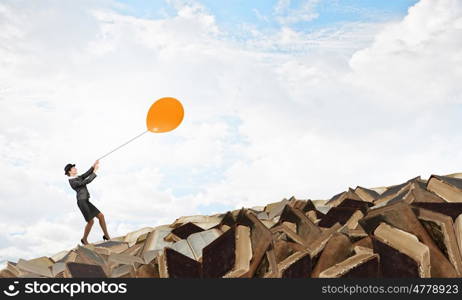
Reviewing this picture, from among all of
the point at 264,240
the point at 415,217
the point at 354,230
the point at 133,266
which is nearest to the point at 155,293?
the point at 264,240

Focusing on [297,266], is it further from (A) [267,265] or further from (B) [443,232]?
(B) [443,232]

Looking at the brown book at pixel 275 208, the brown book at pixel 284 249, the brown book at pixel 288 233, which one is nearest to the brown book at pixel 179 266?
the brown book at pixel 284 249

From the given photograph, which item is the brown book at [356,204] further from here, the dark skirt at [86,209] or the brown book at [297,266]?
the dark skirt at [86,209]

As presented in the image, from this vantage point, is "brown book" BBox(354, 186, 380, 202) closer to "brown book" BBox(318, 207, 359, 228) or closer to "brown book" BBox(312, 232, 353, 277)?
"brown book" BBox(318, 207, 359, 228)

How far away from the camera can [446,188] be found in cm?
628

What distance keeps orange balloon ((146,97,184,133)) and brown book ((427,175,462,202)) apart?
396 centimetres

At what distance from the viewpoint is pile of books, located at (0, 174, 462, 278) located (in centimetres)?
482

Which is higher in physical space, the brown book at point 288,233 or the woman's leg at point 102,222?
the woman's leg at point 102,222

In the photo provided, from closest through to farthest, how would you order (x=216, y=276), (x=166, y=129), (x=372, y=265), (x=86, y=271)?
(x=372, y=265) < (x=216, y=276) < (x=86, y=271) < (x=166, y=129)

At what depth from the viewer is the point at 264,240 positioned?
5297mm

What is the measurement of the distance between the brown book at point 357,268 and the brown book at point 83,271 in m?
2.58

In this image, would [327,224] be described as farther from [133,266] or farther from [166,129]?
[166,129]

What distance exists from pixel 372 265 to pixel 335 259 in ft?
1.28

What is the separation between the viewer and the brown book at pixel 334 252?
4992 millimetres
